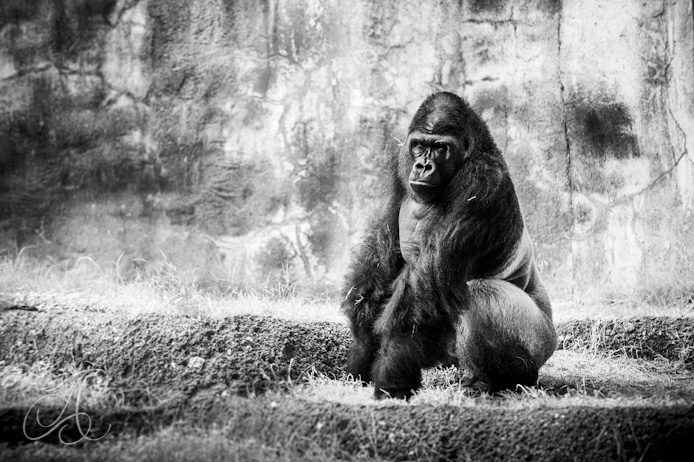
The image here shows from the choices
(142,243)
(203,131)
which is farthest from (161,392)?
(203,131)

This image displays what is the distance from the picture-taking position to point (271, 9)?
7449 millimetres

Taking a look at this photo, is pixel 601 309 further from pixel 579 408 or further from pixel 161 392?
pixel 161 392

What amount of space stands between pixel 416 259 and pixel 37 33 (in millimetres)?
4530

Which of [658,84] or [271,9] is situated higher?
[271,9]

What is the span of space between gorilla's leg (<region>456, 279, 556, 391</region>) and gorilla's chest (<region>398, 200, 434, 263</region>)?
1.25ft

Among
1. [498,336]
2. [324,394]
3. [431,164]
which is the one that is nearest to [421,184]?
[431,164]

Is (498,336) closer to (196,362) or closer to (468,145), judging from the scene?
(468,145)

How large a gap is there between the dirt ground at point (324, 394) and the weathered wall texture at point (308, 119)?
1576 millimetres

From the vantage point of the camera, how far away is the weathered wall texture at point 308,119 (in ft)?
23.2

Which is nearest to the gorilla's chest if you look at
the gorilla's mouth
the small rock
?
the gorilla's mouth

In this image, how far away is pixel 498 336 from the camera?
441 centimetres

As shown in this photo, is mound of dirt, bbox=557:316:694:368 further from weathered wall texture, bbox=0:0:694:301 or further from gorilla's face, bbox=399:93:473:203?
gorilla's face, bbox=399:93:473:203
